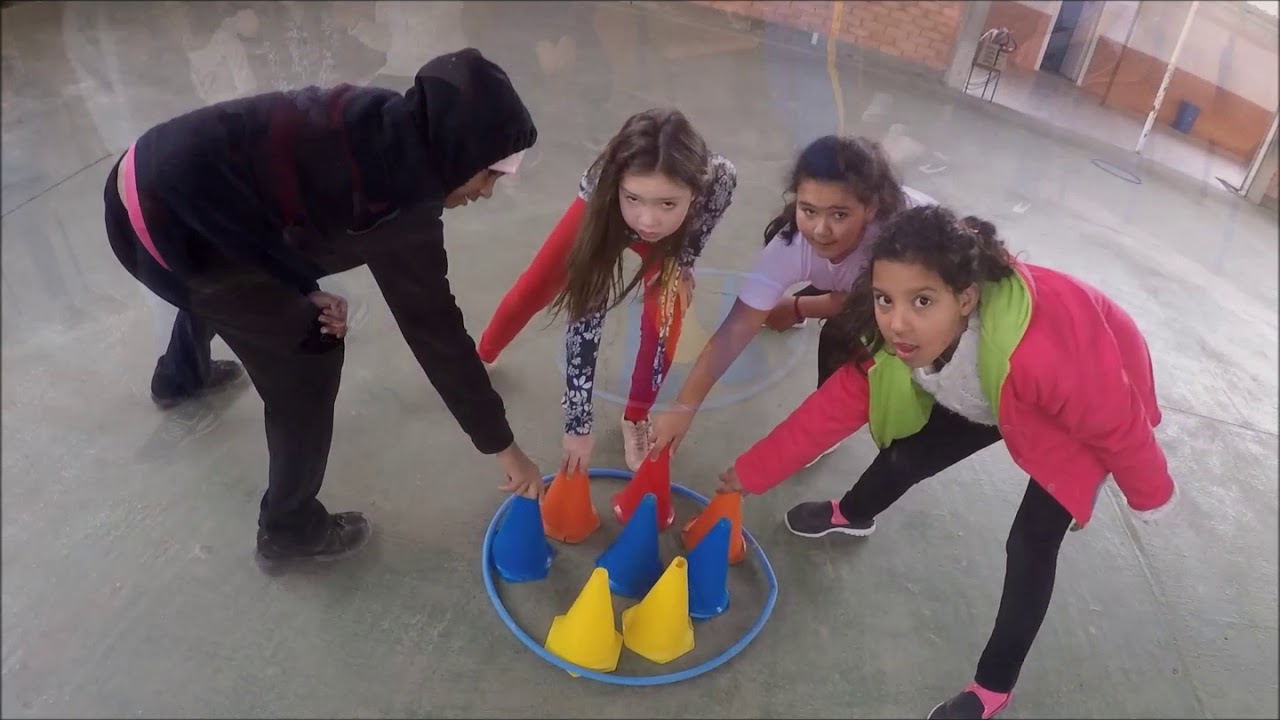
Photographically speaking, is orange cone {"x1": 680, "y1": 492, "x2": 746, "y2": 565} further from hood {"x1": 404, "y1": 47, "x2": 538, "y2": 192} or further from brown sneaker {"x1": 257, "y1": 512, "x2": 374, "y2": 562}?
hood {"x1": 404, "y1": 47, "x2": 538, "y2": 192}

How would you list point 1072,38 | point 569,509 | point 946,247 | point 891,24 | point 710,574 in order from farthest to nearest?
point 891,24 → point 569,509 → point 710,574 → point 1072,38 → point 946,247

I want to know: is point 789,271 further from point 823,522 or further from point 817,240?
point 823,522

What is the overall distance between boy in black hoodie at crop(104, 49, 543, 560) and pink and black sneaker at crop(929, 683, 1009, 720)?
771mm

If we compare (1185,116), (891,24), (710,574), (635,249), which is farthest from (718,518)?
(891,24)

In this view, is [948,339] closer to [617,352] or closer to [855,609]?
[855,609]

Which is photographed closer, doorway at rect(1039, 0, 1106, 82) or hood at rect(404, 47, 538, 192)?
hood at rect(404, 47, 538, 192)

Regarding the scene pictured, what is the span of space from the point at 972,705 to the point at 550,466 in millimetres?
781

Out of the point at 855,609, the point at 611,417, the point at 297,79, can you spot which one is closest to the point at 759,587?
the point at 855,609

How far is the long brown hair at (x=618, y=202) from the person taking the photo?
103 centimetres

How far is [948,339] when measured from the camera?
3.11 ft

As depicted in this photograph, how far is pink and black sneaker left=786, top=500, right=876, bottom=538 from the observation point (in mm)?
1396

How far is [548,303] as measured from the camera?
140 centimetres

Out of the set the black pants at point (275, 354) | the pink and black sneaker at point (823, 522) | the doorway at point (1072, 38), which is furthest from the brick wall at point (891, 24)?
the black pants at point (275, 354)

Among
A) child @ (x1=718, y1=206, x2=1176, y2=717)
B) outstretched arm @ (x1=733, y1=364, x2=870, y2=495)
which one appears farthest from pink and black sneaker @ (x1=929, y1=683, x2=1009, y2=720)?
outstretched arm @ (x1=733, y1=364, x2=870, y2=495)
